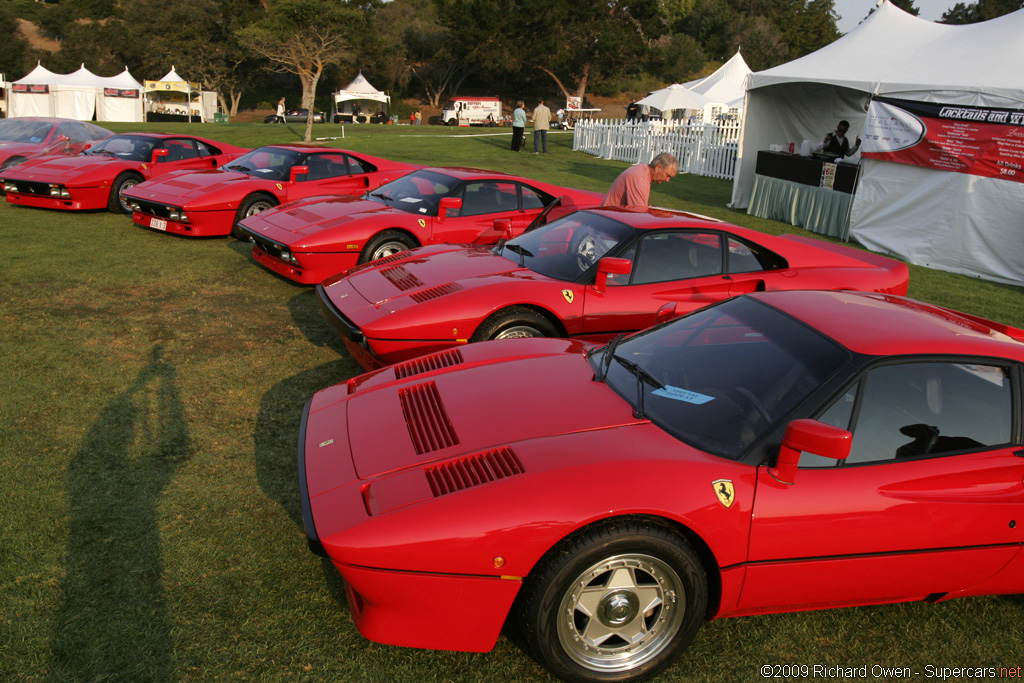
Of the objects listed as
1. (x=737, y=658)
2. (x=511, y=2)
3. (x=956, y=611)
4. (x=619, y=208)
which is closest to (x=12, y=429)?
(x=737, y=658)

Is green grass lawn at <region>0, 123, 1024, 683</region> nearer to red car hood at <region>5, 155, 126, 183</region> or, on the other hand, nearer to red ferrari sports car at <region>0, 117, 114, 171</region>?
red car hood at <region>5, 155, 126, 183</region>

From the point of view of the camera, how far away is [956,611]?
3121mm

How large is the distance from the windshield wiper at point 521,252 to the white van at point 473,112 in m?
48.4

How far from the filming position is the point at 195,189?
9.34 metres

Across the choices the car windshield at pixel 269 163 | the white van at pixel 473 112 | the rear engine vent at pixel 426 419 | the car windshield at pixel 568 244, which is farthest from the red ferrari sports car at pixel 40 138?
the white van at pixel 473 112

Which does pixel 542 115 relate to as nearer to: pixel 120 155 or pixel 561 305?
pixel 120 155

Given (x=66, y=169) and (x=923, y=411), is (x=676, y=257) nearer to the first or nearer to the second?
(x=923, y=411)

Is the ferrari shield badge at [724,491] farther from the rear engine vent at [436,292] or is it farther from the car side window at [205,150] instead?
the car side window at [205,150]

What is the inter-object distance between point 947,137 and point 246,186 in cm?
994

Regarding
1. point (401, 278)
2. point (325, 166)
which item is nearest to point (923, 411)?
point (401, 278)

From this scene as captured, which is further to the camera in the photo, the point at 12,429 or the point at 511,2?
the point at 511,2

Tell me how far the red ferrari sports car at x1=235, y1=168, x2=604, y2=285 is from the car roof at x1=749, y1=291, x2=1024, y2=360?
3888 mm

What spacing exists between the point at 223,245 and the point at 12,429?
5.57 m

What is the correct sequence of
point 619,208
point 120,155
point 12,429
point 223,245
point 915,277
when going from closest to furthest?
1. point 12,429
2. point 619,208
3. point 223,245
4. point 915,277
5. point 120,155
